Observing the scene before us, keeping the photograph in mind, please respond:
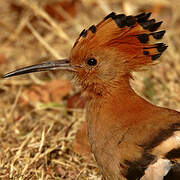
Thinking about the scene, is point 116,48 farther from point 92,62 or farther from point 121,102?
point 121,102

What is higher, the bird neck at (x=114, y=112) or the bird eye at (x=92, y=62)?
the bird eye at (x=92, y=62)

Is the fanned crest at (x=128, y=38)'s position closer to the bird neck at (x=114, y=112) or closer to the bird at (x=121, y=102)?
the bird at (x=121, y=102)

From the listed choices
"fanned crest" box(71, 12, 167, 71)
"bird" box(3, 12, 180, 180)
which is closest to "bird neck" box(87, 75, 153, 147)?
"bird" box(3, 12, 180, 180)

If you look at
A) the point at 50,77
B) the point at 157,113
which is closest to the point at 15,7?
the point at 50,77

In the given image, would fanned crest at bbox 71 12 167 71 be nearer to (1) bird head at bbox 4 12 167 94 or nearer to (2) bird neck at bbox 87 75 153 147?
(1) bird head at bbox 4 12 167 94

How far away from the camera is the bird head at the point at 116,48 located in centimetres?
238

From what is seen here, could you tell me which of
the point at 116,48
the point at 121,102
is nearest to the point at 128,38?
the point at 116,48

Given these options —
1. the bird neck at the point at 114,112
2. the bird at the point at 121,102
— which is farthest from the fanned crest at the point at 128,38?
the bird neck at the point at 114,112

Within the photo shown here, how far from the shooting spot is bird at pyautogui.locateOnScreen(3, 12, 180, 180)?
82.8 inches

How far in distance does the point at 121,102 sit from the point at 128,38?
0.36 m

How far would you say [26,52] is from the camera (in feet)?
15.5

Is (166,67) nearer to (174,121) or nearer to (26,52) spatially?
(26,52)

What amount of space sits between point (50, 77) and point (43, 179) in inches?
65.2

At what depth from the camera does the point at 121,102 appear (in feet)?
7.68
